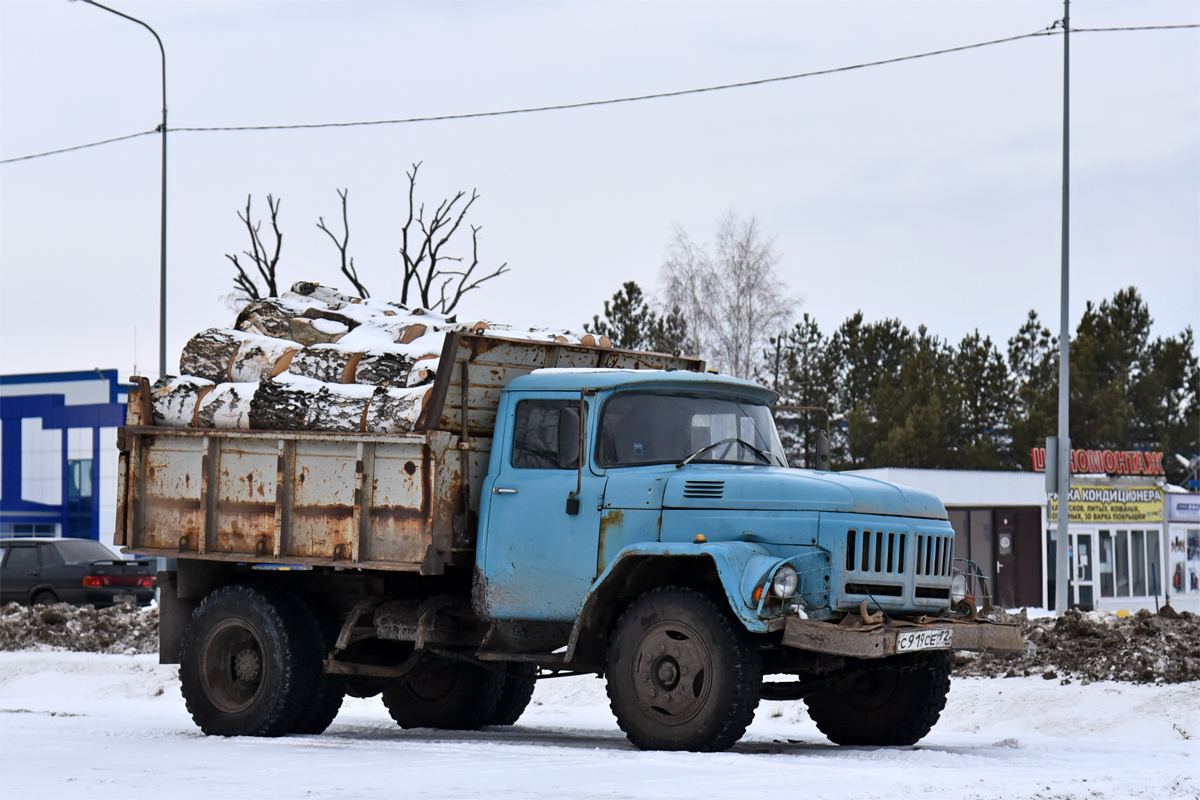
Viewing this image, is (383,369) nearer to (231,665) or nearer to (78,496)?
(231,665)

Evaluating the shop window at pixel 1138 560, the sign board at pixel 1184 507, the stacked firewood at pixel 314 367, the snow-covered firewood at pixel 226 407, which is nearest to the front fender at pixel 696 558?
the stacked firewood at pixel 314 367

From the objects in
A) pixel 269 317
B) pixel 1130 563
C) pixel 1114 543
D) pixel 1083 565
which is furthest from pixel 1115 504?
pixel 269 317

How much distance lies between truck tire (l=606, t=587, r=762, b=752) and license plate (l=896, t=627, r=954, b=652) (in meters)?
0.88

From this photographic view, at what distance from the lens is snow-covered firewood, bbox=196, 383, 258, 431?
12500mm

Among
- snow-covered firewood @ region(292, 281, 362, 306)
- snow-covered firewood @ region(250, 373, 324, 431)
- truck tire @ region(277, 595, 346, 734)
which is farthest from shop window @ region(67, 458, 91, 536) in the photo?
snow-covered firewood @ region(250, 373, 324, 431)

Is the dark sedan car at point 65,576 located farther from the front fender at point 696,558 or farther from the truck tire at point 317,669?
the front fender at point 696,558

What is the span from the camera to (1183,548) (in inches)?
1788

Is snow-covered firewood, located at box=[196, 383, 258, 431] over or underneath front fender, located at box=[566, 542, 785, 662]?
over

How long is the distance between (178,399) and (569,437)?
12.0ft

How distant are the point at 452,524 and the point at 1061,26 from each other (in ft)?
66.3

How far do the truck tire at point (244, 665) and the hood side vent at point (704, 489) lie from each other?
354 centimetres

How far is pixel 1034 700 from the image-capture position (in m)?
14.1

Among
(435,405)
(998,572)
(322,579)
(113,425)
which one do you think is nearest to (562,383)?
(435,405)

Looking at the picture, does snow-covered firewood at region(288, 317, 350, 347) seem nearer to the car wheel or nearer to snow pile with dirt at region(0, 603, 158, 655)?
snow pile with dirt at region(0, 603, 158, 655)
